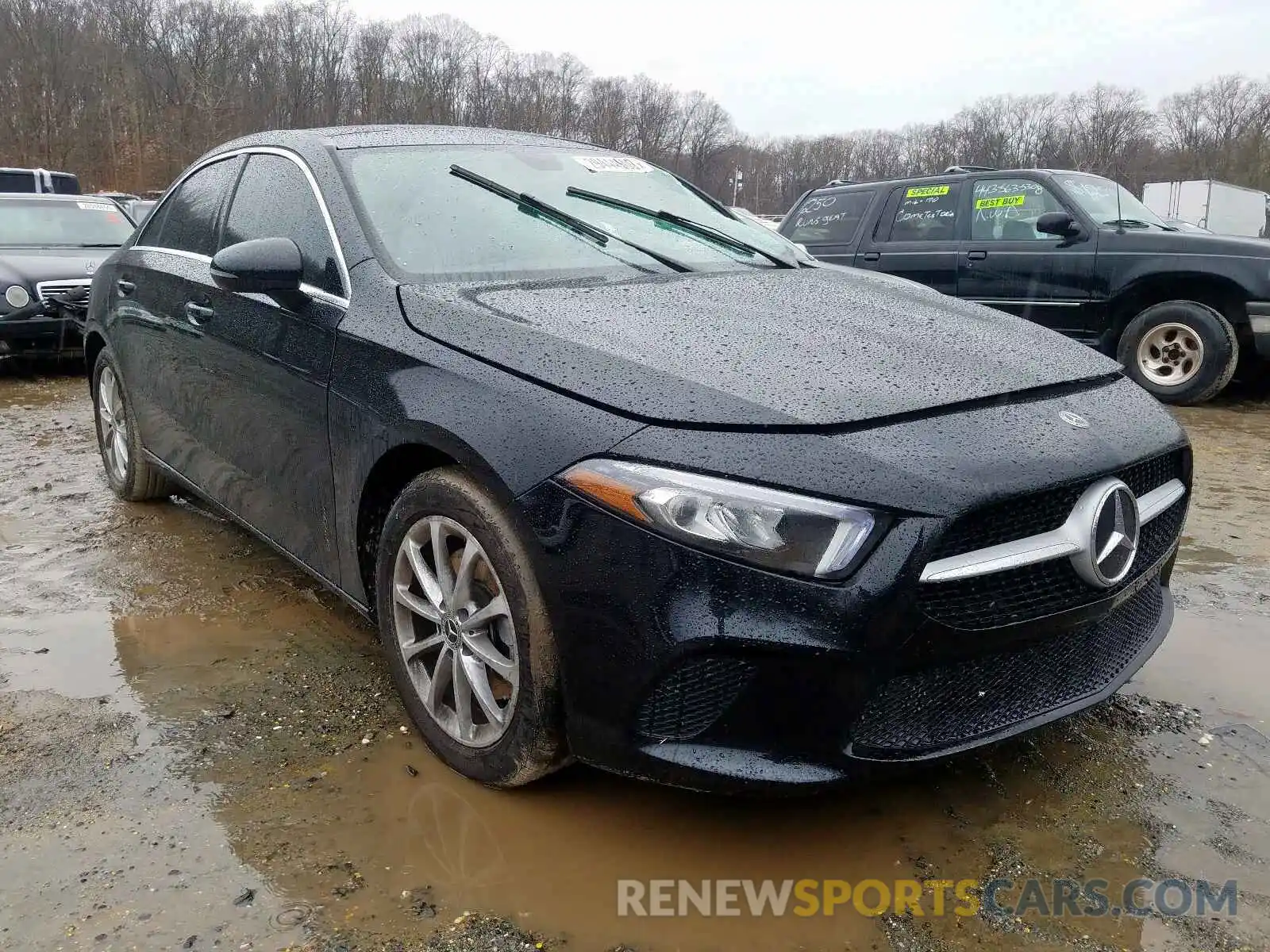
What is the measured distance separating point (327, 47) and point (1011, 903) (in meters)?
80.5

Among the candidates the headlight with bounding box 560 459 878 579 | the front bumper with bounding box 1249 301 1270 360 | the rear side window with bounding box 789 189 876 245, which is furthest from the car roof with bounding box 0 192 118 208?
the front bumper with bounding box 1249 301 1270 360

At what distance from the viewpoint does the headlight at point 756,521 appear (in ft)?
5.98

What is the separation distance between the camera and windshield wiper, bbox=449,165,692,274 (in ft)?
9.95

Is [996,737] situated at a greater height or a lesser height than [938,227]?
lesser

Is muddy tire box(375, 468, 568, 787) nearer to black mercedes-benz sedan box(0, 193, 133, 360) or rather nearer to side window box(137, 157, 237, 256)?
side window box(137, 157, 237, 256)

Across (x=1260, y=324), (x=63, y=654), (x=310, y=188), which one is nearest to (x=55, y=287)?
(x=63, y=654)

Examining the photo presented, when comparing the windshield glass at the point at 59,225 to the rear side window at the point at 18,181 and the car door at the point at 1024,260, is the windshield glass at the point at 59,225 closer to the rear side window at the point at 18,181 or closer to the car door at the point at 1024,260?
the car door at the point at 1024,260

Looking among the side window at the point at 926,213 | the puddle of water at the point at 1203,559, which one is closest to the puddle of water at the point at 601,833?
the puddle of water at the point at 1203,559

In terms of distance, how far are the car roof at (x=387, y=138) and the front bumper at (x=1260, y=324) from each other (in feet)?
18.2

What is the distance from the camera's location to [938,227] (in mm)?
8039

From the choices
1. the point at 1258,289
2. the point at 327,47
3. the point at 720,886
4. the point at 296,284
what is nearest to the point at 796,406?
the point at 720,886

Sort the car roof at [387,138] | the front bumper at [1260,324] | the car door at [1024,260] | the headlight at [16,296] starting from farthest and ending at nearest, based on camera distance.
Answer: the headlight at [16,296] < the car door at [1024,260] < the front bumper at [1260,324] < the car roof at [387,138]

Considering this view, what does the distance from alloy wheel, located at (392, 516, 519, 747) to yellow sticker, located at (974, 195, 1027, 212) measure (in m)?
6.77

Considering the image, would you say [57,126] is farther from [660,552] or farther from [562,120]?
[660,552]
